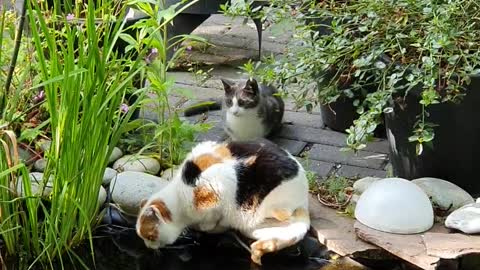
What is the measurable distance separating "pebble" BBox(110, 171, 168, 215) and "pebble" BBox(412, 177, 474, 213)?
Result: 2.68 ft

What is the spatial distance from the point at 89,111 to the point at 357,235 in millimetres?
836

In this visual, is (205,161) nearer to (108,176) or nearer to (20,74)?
(108,176)

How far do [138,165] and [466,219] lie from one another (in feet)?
3.58

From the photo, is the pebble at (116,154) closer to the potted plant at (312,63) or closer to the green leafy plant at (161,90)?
the green leafy plant at (161,90)

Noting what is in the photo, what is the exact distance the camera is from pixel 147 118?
132 inches

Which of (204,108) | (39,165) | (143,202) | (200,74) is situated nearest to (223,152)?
(143,202)

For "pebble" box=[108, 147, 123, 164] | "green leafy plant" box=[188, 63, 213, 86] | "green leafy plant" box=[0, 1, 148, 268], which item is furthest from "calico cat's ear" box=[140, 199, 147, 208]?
"green leafy plant" box=[188, 63, 213, 86]

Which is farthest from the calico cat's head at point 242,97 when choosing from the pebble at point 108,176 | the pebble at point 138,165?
the pebble at point 108,176

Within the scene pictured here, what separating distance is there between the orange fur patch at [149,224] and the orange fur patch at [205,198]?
0.41 ft

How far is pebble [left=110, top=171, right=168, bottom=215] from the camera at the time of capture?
8.54ft

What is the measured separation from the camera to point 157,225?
242 centimetres

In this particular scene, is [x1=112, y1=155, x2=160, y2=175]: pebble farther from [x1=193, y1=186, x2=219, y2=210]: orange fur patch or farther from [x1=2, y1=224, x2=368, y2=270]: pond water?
[x1=193, y1=186, x2=219, y2=210]: orange fur patch

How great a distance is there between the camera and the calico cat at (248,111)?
3.27 meters

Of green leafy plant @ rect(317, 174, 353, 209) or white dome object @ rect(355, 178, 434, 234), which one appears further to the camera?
green leafy plant @ rect(317, 174, 353, 209)
